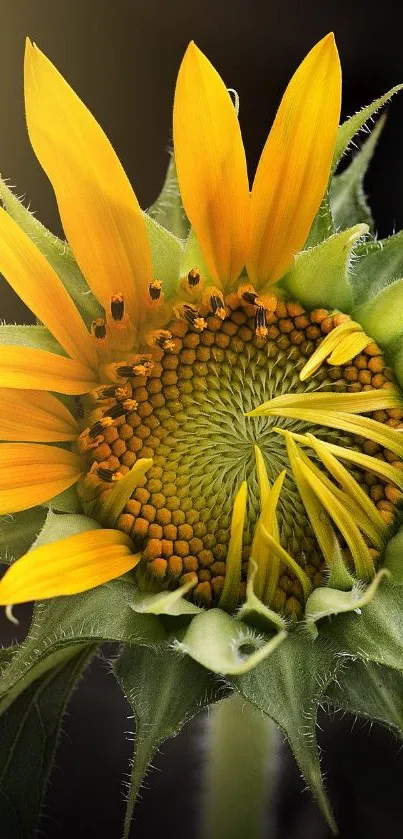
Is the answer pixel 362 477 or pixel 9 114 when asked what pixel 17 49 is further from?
pixel 362 477

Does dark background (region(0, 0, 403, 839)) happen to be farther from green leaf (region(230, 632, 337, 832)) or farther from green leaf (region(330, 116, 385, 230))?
green leaf (region(230, 632, 337, 832))

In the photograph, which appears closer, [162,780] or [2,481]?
[2,481]

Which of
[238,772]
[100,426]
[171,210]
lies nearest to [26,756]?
[238,772]

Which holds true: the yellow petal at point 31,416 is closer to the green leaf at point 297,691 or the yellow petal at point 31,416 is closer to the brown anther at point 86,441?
the brown anther at point 86,441

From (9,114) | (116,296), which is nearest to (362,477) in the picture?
(116,296)

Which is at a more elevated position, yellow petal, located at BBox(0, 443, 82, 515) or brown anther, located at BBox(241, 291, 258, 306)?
brown anther, located at BBox(241, 291, 258, 306)

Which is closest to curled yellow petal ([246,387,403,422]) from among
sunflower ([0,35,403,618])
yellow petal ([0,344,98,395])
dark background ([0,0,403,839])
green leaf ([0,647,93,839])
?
sunflower ([0,35,403,618])
